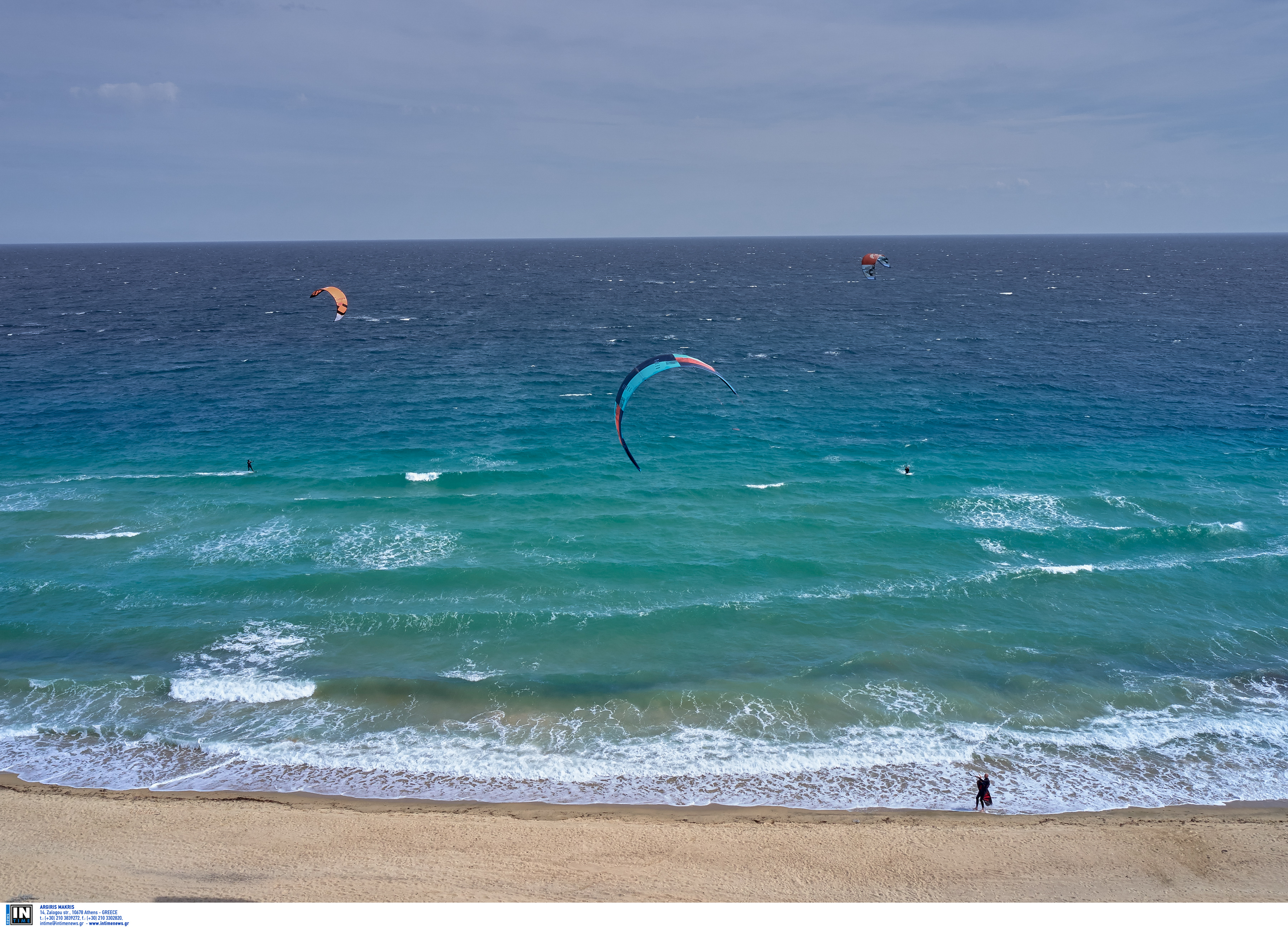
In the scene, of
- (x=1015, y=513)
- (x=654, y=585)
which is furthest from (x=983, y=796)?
(x=1015, y=513)

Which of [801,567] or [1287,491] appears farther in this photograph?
[1287,491]

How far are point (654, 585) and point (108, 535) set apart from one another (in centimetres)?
2938

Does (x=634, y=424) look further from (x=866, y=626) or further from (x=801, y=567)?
(x=866, y=626)

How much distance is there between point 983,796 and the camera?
2373cm

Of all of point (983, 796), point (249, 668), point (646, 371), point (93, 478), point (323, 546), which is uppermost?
point (646, 371)

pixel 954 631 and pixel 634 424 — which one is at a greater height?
pixel 634 424

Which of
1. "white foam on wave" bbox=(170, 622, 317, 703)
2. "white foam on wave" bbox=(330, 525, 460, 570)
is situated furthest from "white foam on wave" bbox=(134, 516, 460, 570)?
"white foam on wave" bbox=(170, 622, 317, 703)

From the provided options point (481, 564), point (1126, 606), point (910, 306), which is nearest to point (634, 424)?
point (481, 564)

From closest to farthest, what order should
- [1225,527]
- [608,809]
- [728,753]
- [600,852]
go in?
[600,852] → [608,809] → [728,753] → [1225,527]

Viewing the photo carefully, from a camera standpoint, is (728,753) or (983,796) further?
(728,753)

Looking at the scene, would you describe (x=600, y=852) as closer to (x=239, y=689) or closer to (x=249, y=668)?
(x=239, y=689)

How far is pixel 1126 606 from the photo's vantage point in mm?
35250

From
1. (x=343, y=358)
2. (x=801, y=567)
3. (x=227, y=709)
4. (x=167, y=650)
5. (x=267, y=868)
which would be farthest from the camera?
(x=343, y=358)

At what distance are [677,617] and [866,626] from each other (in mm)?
8184
